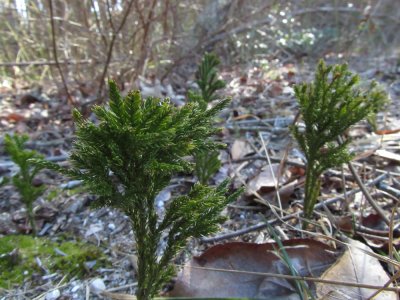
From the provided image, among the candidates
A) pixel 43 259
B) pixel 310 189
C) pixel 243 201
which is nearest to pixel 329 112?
Answer: pixel 310 189

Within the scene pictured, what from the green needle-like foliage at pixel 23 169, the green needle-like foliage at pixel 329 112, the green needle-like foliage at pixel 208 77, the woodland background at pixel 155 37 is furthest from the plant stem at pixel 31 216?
the woodland background at pixel 155 37

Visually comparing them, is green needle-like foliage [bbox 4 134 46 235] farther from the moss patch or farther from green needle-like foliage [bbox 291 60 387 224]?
green needle-like foliage [bbox 291 60 387 224]

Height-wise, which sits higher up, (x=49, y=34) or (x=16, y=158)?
(x=49, y=34)

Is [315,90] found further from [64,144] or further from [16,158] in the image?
[64,144]

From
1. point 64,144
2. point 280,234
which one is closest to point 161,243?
point 280,234

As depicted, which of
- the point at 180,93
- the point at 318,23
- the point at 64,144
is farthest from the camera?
the point at 318,23

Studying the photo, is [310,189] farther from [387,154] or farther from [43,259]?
[43,259]
